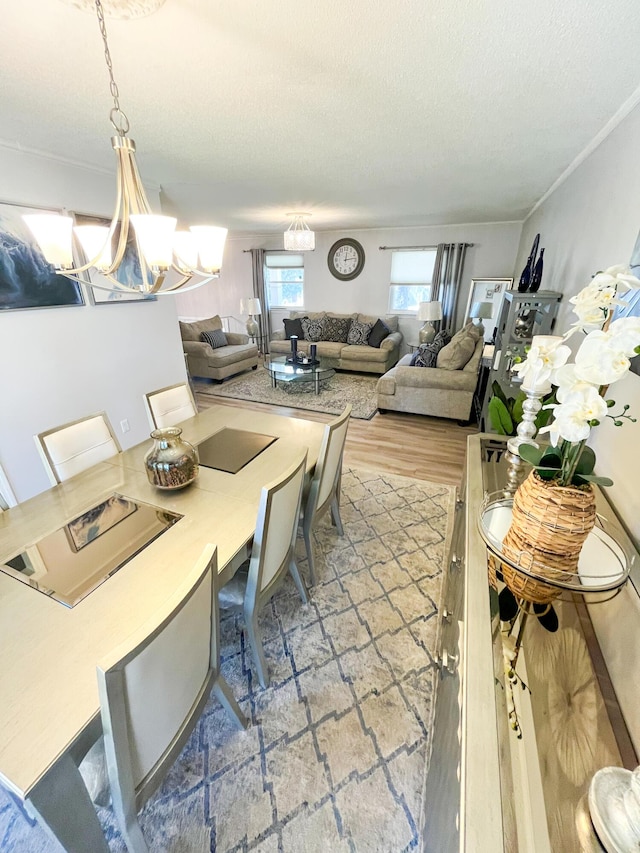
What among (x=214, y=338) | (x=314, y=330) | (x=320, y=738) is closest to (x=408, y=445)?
(x=320, y=738)

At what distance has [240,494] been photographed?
153 centimetres

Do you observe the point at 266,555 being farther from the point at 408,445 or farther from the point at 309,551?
the point at 408,445

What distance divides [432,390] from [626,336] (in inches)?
134

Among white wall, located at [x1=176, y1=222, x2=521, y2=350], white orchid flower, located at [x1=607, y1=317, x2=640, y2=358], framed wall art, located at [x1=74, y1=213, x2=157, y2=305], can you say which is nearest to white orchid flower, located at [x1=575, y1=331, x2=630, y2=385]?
white orchid flower, located at [x1=607, y1=317, x2=640, y2=358]

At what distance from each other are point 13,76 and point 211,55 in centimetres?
88

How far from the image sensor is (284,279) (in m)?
7.18

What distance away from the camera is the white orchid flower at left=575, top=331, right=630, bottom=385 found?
66 cm

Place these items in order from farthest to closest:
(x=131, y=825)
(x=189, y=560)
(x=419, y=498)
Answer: (x=419, y=498) → (x=189, y=560) → (x=131, y=825)

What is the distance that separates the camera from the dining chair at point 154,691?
2.33ft

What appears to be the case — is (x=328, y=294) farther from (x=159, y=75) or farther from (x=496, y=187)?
(x=159, y=75)

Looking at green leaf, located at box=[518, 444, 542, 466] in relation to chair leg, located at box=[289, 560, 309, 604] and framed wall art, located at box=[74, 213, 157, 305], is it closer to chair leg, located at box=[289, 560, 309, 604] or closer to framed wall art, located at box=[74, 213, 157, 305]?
chair leg, located at box=[289, 560, 309, 604]

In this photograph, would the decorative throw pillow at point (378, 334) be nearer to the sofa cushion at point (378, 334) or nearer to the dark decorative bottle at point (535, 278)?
the sofa cushion at point (378, 334)

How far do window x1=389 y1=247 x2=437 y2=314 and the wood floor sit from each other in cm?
303

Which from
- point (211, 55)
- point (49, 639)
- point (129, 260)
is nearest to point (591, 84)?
point (211, 55)
